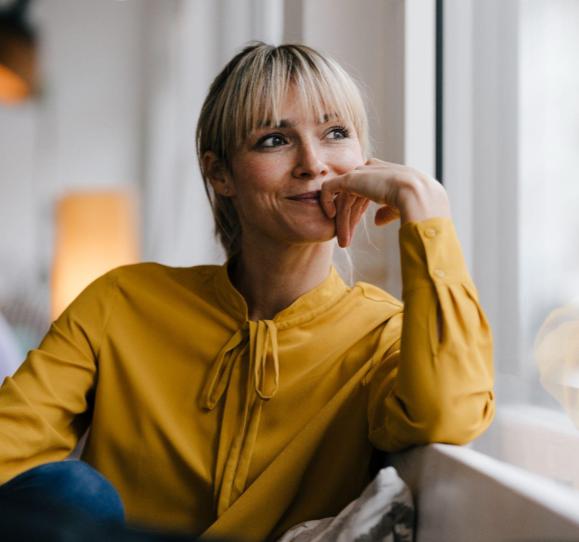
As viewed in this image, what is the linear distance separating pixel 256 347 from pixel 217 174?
1.27ft

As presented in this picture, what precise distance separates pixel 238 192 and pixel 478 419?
0.61m

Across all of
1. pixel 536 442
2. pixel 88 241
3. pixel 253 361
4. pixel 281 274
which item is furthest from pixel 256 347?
pixel 88 241

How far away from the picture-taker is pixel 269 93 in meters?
1.46

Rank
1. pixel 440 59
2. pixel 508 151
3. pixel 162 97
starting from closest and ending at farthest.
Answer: pixel 508 151 → pixel 440 59 → pixel 162 97

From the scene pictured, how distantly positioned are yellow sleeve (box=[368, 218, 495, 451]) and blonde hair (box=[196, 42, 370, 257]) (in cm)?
36

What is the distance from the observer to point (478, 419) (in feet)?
3.80

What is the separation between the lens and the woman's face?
1.41 meters

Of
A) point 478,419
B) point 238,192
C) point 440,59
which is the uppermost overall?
point 440,59

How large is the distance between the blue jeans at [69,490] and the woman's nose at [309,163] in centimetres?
59

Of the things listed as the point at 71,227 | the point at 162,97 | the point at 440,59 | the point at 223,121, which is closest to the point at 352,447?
the point at 223,121

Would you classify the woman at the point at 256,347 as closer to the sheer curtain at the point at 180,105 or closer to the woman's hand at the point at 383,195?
the woman's hand at the point at 383,195

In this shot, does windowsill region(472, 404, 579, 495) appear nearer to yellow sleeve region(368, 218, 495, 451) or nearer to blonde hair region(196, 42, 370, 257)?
yellow sleeve region(368, 218, 495, 451)

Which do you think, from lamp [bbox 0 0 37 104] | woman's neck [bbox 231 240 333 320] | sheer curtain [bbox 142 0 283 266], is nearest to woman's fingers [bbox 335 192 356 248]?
woman's neck [bbox 231 240 333 320]

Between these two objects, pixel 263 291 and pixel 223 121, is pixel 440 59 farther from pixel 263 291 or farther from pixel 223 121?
pixel 263 291
